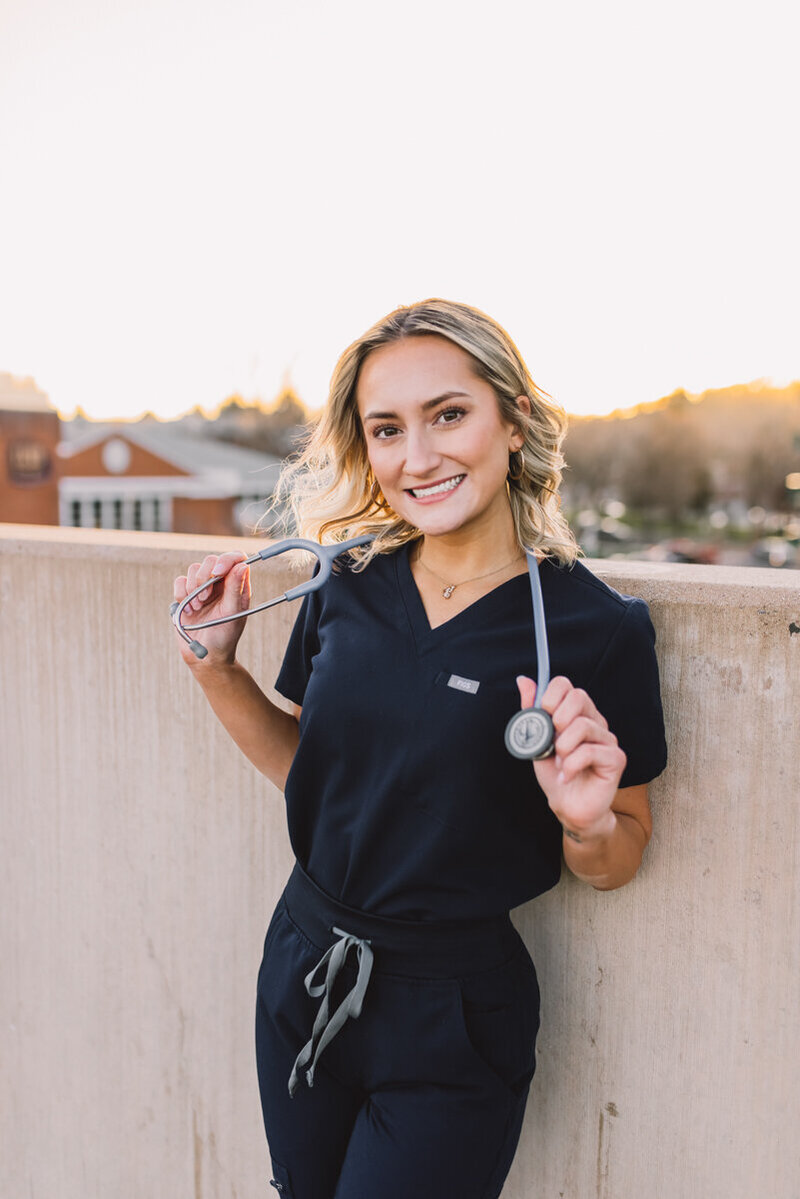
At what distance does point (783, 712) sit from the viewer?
155 cm

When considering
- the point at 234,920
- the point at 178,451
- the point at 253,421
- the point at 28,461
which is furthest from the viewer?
the point at 253,421

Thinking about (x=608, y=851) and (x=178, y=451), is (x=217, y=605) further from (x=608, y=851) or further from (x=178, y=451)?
(x=178, y=451)

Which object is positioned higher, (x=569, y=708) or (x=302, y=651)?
(x=569, y=708)

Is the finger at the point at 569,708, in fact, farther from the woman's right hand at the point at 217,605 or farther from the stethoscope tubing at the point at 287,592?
the woman's right hand at the point at 217,605

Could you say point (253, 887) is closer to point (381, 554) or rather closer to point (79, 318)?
point (381, 554)

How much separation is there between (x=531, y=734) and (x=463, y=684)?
0.25 m

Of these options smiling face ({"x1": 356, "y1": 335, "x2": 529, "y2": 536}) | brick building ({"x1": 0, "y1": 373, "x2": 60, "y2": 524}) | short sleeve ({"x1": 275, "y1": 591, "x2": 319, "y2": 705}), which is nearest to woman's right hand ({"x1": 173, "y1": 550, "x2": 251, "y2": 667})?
short sleeve ({"x1": 275, "y1": 591, "x2": 319, "y2": 705})

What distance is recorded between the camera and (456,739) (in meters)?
1.43

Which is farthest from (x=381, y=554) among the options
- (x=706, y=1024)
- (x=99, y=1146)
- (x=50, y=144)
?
(x=50, y=144)

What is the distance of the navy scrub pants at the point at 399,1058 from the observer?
1457mm

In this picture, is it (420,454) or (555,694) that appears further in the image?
(420,454)

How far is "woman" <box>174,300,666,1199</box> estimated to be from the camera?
1.45 m

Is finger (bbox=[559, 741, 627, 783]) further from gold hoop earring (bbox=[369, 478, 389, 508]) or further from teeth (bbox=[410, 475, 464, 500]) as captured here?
gold hoop earring (bbox=[369, 478, 389, 508])

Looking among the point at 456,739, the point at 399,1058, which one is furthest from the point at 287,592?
the point at 399,1058
